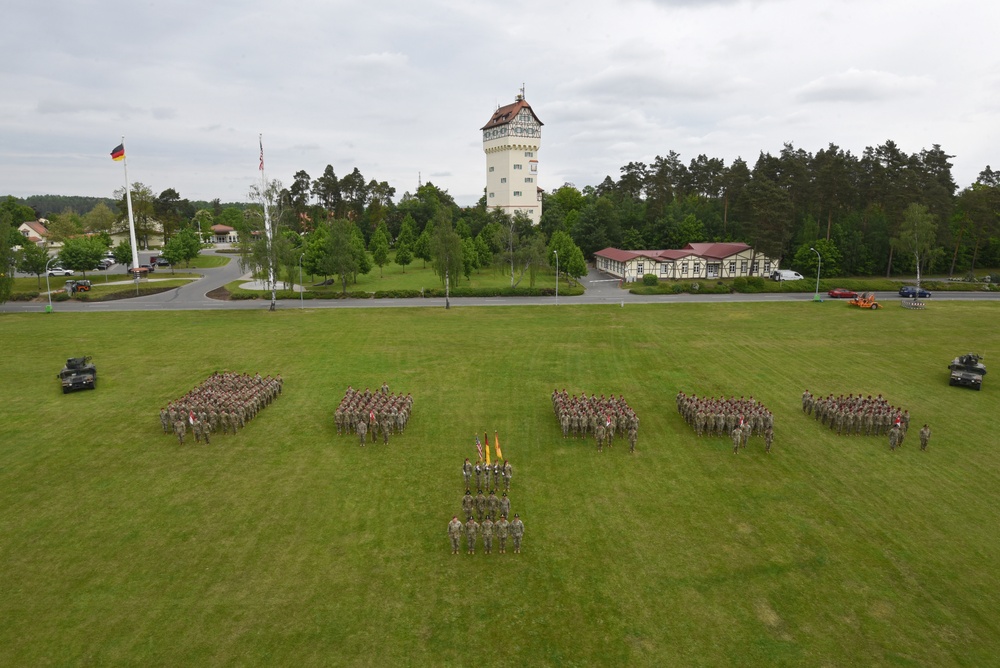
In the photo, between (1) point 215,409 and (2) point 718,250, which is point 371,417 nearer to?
(1) point 215,409

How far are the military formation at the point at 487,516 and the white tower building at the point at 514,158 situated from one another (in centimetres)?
7950

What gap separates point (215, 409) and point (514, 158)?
82.0m

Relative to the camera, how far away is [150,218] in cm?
9881

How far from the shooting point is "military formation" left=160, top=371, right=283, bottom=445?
2095cm

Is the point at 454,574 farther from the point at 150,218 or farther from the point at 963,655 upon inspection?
the point at 150,218

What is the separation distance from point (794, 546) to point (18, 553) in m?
19.7

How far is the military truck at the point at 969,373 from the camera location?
89.7 ft

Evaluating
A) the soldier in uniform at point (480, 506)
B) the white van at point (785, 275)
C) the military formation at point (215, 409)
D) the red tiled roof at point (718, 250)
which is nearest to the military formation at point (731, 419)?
the soldier in uniform at point (480, 506)

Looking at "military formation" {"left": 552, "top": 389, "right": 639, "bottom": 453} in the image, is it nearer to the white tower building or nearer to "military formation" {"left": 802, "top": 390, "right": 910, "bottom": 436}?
"military formation" {"left": 802, "top": 390, "right": 910, "bottom": 436}

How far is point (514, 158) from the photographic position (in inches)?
3762

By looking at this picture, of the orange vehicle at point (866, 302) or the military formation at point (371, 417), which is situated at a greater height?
the orange vehicle at point (866, 302)

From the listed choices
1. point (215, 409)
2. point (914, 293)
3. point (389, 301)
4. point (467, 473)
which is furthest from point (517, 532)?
point (914, 293)

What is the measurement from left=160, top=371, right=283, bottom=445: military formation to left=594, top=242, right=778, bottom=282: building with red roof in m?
54.6

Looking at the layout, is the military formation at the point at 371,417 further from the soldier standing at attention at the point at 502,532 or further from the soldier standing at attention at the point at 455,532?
the soldier standing at attention at the point at 502,532
